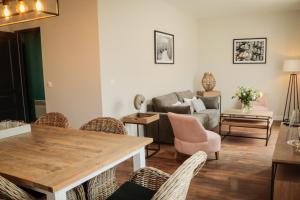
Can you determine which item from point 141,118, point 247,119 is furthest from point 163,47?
point 247,119

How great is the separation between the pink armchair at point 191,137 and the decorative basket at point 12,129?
6.38 ft

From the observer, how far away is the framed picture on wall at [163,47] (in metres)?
5.20

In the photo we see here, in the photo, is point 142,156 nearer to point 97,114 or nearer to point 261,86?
point 97,114

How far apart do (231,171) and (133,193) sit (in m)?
2.13

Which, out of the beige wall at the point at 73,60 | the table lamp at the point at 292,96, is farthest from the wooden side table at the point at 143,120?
the table lamp at the point at 292,96

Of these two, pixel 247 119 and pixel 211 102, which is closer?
pixel 247 119

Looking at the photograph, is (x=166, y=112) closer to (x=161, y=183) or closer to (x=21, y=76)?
(x=21, y=76)

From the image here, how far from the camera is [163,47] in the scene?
5.46 metres

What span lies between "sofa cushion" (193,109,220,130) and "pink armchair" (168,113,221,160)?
1224 mm

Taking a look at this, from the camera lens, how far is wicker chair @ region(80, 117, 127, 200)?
81.2 inches

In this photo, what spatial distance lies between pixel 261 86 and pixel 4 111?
6.06 meters

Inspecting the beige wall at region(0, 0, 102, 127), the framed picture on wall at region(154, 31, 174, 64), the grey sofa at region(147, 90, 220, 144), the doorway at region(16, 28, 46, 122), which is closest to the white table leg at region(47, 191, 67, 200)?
the beige wall at region(0, 0, 102, 127)

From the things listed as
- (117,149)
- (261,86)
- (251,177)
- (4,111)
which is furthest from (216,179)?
(261,86)

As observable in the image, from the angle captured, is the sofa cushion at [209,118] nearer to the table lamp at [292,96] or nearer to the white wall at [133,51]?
the white wall at [133,51]
